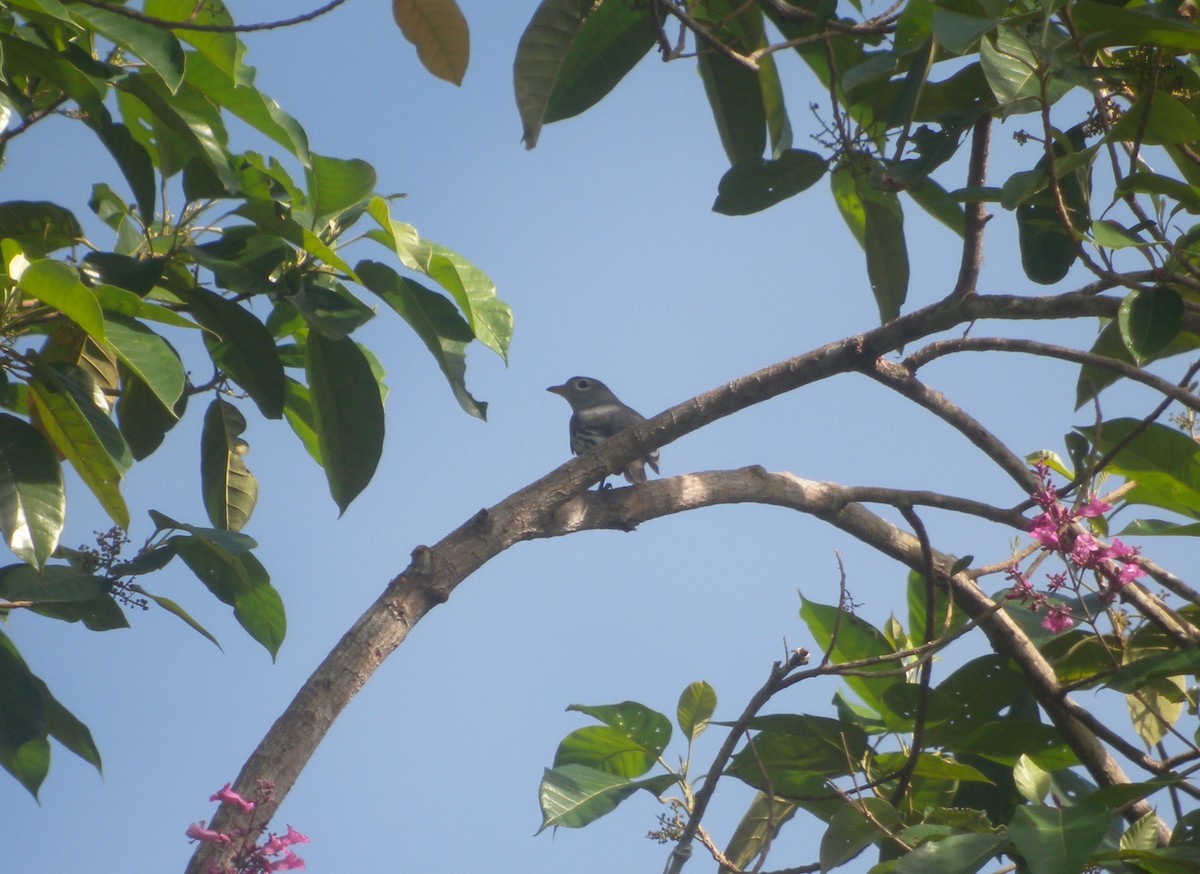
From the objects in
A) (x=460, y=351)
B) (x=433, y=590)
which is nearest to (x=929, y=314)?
(x=460, y=351)

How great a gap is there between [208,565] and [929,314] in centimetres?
184

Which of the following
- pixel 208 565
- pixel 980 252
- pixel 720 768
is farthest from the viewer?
pixel 980 252

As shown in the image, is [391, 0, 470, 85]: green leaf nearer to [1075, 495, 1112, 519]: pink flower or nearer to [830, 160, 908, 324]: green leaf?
[830, 160, 908, 324]: green leaf

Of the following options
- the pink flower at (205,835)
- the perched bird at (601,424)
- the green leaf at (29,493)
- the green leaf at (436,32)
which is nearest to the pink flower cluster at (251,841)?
the pink flower at (205,835)

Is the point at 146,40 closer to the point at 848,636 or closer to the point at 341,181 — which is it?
the point at 341,181

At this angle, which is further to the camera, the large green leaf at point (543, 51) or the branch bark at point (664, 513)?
the large green leaf at point (543, 51)

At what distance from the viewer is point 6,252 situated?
2.01m

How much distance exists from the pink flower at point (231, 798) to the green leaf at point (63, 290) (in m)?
0.83

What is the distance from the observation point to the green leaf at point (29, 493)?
215 cm

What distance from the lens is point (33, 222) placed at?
2523mm

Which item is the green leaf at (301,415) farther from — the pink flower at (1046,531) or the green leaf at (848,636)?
the pink flower at (1046,531)

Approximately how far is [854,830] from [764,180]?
156 centimetres

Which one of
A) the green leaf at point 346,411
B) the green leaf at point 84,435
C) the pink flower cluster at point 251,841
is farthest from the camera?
the green leaf at point 346,411

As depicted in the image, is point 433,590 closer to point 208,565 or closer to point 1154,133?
point 208,565
